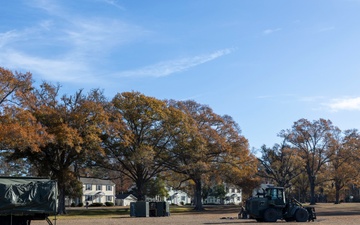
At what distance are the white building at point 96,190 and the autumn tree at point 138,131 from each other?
51.1 m

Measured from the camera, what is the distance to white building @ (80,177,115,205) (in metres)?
108

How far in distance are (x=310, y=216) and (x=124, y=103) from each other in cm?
2928

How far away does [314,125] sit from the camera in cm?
8675

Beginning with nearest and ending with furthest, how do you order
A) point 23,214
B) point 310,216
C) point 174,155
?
point 23,214 < point 310,216 < point 174,155

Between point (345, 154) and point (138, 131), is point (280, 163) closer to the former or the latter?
point (345, 154)

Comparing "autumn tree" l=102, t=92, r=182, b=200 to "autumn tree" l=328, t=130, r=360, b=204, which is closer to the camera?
"autumn tree" l=102, t=92, r=182, b=200

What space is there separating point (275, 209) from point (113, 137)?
25.8m

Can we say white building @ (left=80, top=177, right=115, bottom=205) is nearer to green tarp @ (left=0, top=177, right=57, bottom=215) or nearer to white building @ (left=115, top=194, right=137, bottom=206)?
white building @ (left=115, top=194, right=137, bottom=206)

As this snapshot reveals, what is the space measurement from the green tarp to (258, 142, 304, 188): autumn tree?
71540 mm

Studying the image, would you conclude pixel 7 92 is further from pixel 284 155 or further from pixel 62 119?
pixel 284 155

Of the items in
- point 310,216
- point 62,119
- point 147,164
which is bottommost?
point 310,216

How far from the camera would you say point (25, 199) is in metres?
20.5

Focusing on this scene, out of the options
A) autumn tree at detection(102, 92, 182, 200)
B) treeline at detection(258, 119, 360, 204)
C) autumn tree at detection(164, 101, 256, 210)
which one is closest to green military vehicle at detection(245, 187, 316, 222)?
autumn tree at detection(102, 92, 182, 200)

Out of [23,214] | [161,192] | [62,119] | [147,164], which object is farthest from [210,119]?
[23,214]
